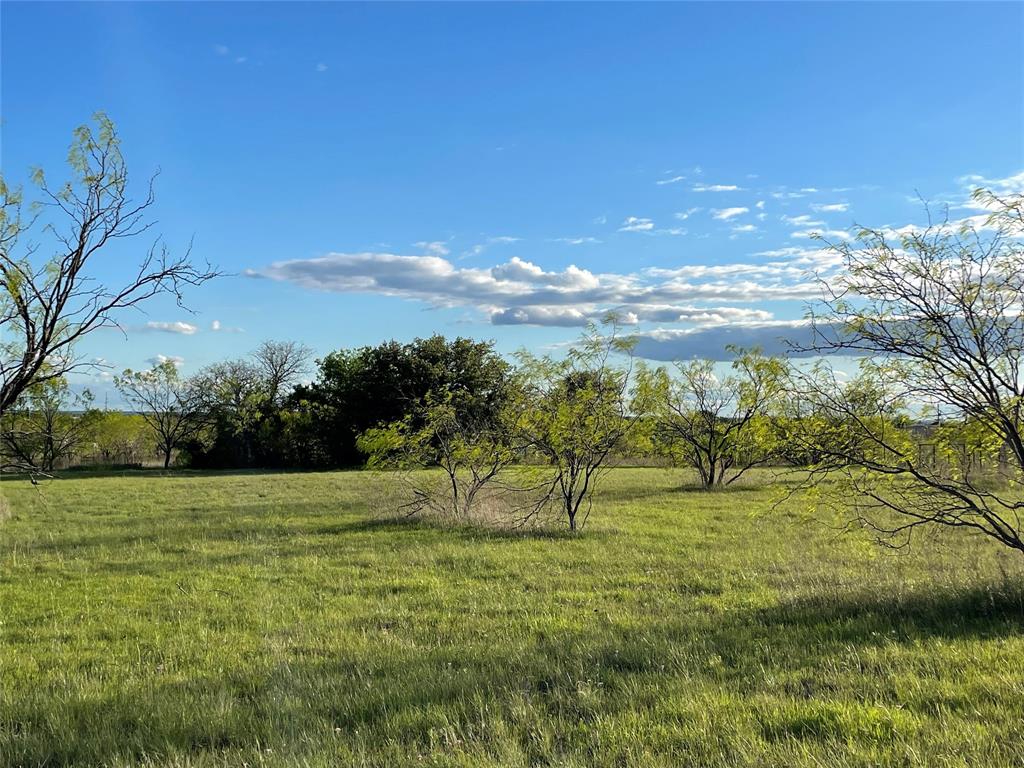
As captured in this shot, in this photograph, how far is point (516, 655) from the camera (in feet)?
21.0

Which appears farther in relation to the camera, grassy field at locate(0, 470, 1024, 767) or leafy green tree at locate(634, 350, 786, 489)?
leafy green tree at locate(634, 350, 786, 489)

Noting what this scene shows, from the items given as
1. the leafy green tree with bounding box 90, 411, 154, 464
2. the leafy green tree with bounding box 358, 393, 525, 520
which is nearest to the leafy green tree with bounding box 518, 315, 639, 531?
the leafy green tree with bounding box 358, 393, 525, 520

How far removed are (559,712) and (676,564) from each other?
7227 mm

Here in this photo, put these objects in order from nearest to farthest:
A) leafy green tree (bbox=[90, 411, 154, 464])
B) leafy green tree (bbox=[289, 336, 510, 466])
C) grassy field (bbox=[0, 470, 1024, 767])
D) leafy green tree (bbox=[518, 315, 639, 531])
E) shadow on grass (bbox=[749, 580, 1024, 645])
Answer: grassy field (bbox=[0, 470, 1024, 767]) < shadow on grass (bbox=[749, 580, 1024, 645]) < leafy green tree (bbox=[518, 315, 639, 531]) < leafy green tree (bbox=[289, 336, 510, 466]) < leafy green tree (bbox=[90, 411, 154, 464])

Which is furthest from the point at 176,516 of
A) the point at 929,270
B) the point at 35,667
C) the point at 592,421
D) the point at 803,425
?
the point at 929,270

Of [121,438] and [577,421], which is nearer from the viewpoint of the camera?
[577,421]

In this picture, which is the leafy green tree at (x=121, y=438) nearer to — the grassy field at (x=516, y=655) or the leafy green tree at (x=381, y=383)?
the leafy green tree at (x=381, y=383)

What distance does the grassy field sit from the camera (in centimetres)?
439

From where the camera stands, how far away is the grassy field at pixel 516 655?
4391 mm

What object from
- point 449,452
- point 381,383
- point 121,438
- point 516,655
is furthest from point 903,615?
point 121,438

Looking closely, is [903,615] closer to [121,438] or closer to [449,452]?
[449,452]

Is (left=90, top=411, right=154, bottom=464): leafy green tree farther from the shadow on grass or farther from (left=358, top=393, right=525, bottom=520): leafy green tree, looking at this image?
the shadow on grass

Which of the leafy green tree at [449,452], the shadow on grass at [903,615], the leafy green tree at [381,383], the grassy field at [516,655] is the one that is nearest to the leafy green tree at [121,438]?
the leafy green tree at [381,383]

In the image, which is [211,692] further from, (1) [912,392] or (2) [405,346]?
(2) [405,346]
